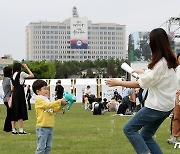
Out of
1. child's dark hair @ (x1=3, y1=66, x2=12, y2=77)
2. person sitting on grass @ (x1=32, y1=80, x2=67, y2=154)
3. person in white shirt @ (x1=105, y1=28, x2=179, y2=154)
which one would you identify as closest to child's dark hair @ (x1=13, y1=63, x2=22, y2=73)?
child's dark hair @ (x1=3, y1=66, x2=12, y2=77)

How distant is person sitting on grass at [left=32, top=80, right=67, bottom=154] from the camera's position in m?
7.09

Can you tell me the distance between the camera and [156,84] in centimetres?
614

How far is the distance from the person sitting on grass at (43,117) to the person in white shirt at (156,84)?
135cm

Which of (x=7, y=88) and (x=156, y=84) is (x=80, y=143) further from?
(x=156, y=84)

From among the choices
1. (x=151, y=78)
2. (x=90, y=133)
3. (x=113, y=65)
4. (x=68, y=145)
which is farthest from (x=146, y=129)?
(x=113, y=65)

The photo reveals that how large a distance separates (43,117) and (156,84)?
1.96 m

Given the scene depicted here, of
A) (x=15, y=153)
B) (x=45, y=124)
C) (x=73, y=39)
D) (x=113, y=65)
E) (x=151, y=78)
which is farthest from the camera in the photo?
(x=73, y=39)

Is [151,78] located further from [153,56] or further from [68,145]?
[68,145]

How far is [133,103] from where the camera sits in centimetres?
2383

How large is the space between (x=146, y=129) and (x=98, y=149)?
2632 millimetres

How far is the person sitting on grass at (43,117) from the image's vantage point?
7094mm

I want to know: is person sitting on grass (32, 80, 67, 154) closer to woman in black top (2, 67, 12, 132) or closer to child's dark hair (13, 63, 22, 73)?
child's dark hair (13, 63, 22, 73)

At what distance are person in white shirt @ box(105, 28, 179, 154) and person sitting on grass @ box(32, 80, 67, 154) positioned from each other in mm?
1352

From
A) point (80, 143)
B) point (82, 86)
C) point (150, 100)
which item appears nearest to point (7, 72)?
point (80, 143)
